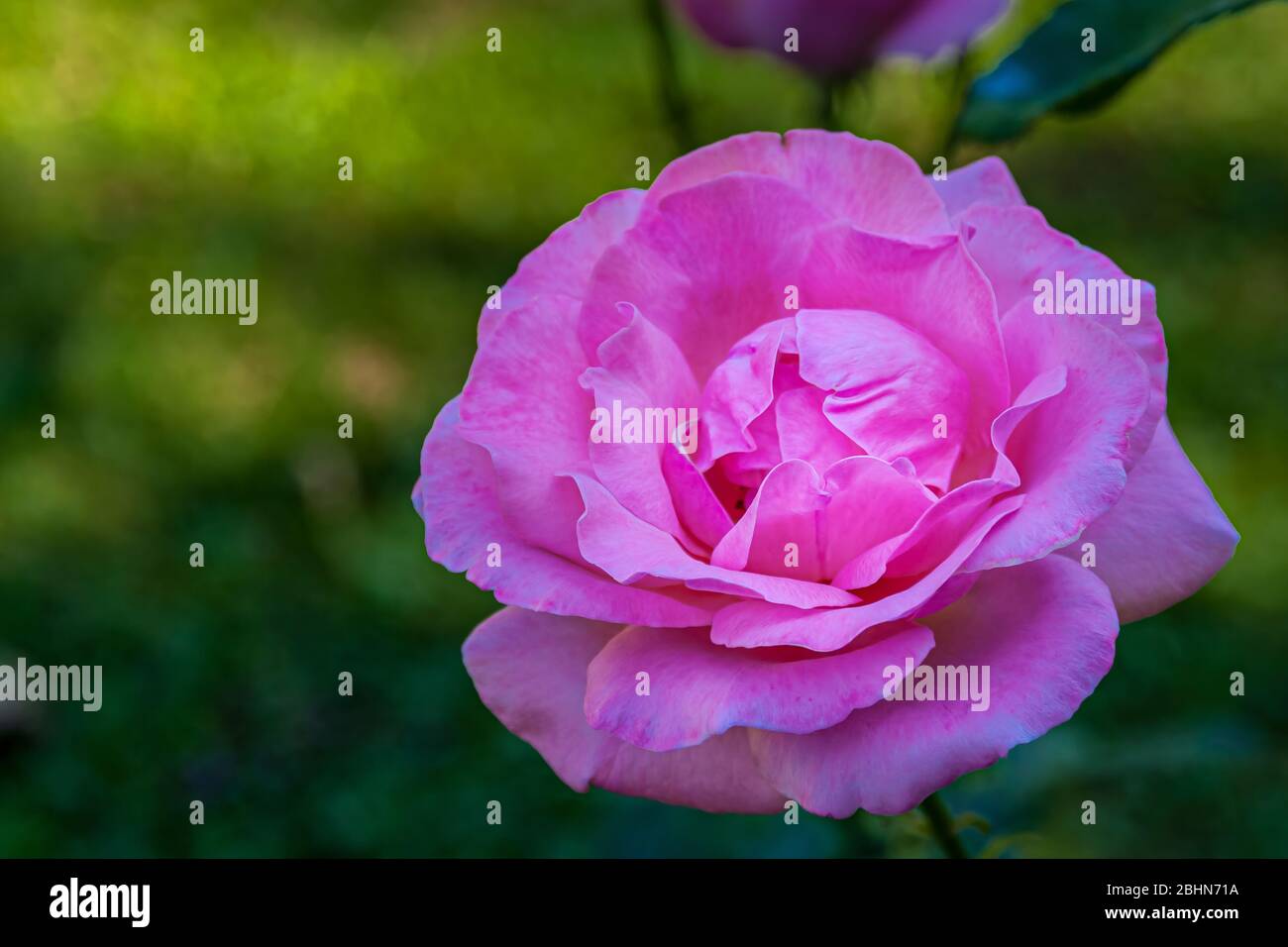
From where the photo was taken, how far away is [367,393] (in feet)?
8.10

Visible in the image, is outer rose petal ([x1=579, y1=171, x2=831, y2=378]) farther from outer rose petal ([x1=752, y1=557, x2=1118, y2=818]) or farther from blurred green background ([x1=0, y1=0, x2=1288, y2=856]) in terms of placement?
blurred green background ([x1=0, y1=0, x2=1288, y2=856])

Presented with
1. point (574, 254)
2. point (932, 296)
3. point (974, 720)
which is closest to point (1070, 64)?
point (932, 296)

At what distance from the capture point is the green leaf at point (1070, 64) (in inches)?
34.2

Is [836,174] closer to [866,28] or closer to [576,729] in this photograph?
[576,729]

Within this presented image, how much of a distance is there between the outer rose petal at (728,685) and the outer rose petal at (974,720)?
0.03 meters

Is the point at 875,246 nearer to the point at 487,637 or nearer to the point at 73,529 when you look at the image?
→ the point at 487,637

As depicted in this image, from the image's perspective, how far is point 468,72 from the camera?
308 cm

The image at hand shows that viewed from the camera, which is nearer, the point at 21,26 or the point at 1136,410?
the point at 1136,410

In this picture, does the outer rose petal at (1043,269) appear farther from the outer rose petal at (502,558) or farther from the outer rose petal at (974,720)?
the outer rose petal at (502,558)

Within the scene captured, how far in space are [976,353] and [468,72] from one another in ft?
8.47

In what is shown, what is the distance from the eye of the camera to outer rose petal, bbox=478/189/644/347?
0.74 m

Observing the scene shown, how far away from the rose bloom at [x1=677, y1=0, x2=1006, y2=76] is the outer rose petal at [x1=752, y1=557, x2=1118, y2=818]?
693 mm

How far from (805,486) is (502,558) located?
0.16 m
